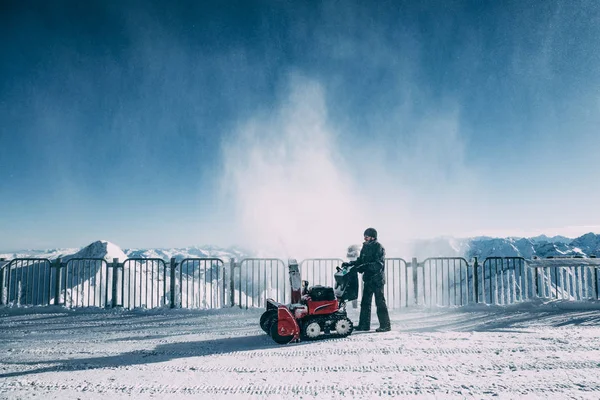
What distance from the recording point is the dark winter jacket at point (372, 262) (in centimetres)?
820

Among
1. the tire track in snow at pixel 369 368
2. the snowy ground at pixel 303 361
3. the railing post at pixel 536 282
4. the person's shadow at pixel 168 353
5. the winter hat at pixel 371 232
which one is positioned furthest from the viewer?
the railing post at pixel 536 282

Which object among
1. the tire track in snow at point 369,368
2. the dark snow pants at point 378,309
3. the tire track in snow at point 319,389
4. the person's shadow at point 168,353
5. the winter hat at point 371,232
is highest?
the winter hat at point 371,232

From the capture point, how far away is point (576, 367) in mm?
5422

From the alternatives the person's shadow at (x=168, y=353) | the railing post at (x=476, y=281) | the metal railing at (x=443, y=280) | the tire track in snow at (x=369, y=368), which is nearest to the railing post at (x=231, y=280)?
the person's shadow at (x=168, y=353)

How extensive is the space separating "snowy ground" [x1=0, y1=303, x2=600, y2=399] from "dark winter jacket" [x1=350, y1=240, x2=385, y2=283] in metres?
1.15

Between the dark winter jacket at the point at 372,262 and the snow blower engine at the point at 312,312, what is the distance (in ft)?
1.23

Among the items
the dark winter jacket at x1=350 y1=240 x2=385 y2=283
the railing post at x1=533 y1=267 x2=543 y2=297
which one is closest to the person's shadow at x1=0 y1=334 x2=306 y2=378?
the dark winter jacket at x1=350 y1=240 x2=385 y2=283

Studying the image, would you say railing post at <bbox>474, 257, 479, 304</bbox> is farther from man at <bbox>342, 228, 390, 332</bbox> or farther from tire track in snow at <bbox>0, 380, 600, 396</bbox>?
tire track in snow at <bbox>0, 380, 600, 396</bbox>

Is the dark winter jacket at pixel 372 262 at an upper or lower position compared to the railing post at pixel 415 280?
upper

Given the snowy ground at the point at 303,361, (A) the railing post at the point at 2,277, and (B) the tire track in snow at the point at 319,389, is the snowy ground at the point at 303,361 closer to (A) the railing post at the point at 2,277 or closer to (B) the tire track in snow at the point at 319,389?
(B) the tire track in snow at the point at 319,389

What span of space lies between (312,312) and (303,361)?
1.59m

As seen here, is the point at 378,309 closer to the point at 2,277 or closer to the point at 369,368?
the point at 369,368

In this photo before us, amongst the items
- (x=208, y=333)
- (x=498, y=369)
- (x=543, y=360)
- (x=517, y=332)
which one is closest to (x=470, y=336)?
(x=517, y=332)

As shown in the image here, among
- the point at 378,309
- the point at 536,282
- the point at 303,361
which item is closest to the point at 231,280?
the point at 378,309
